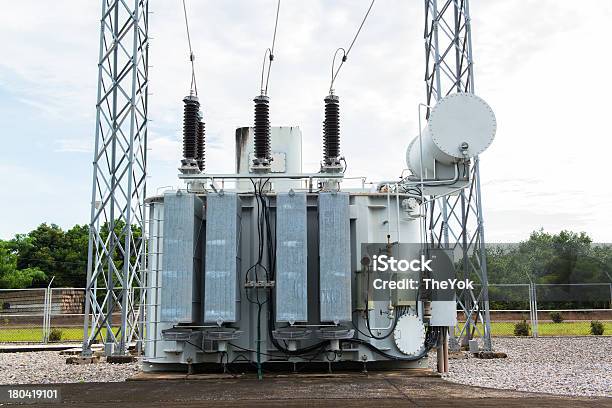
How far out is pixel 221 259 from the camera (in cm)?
979

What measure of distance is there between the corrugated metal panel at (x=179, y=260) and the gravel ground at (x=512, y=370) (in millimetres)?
2364

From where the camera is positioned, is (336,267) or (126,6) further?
(126,6)

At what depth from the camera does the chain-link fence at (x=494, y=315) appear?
74.9 ft

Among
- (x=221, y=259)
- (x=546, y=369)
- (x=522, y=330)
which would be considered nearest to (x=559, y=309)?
(x=522, y=330)

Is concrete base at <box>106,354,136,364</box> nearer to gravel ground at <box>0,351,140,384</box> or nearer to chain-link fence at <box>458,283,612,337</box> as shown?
gravel ground at <box>0,351,140,384</box>

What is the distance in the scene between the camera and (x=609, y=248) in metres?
59.0

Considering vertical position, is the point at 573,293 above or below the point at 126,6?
below

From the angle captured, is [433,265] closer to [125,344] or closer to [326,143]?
[326,143]

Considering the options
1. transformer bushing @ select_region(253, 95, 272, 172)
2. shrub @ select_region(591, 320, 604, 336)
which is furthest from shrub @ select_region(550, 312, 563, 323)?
transformer bushing @ select_region(253, 95, 272, 172)

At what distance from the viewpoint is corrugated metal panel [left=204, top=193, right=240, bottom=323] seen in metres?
9.69

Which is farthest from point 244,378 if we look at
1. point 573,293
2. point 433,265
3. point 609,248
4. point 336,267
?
point 609,248

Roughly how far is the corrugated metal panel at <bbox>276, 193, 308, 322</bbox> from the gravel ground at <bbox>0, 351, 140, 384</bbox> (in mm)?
3539

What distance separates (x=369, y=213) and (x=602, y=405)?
4.92 m

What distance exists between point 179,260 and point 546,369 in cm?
757
